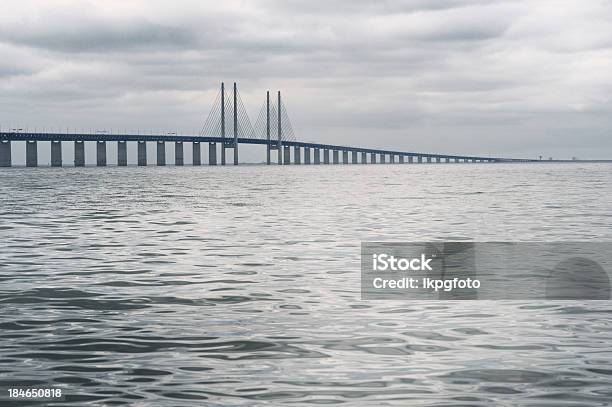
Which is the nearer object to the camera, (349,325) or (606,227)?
(349,325)

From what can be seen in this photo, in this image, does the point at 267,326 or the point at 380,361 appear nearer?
the point at 380,361

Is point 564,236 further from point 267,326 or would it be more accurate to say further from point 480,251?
point 267,326

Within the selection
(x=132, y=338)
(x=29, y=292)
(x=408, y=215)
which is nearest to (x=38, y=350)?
(x=132, y=338)

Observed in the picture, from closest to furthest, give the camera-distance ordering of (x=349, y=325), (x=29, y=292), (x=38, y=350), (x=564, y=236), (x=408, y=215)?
(x=38, y=350), (x=349, y=325), (x=29, y=292), (x=564, y=236), (x=408, y=215)

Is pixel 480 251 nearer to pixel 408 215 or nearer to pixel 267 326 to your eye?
pixel 267 326

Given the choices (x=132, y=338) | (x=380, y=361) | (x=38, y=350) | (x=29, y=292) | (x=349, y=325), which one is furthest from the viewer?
(x=29, y=292)

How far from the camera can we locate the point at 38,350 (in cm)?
1043

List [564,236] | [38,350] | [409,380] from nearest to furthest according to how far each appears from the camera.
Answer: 1. [409,380]
2. [38,350]
3. [564,236]

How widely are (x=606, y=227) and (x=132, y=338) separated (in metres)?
22.5

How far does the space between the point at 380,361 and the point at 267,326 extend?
8.40 feet

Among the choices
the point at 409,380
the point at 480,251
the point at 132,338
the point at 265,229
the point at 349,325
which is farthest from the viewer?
the point at 265,229

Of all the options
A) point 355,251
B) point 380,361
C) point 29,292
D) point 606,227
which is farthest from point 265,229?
point 380,361

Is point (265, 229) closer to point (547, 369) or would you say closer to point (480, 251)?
point (480, 251)

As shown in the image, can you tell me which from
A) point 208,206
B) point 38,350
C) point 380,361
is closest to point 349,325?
point 380,361
